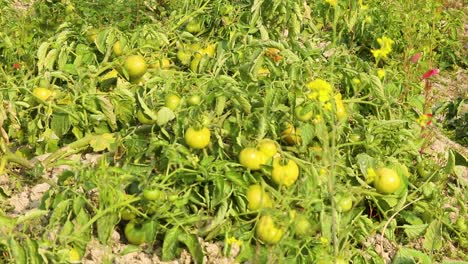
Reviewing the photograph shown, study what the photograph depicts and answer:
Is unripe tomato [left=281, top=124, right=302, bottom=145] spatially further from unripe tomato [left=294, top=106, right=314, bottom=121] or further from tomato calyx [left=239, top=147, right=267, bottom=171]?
tomato calyx [left=239, top=147, right=267, bottom=171]

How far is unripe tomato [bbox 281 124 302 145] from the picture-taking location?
3.16 meters

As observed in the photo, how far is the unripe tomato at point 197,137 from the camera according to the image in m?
2.94

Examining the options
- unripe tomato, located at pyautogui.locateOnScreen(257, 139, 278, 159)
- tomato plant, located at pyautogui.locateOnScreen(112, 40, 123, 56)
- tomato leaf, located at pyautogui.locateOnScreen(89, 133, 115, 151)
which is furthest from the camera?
tomato plant, located at pyautogui.locateOnScreen(112, 40, 123, 56)

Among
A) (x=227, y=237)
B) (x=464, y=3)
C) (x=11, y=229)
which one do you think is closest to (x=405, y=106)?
(x=227, y=237)

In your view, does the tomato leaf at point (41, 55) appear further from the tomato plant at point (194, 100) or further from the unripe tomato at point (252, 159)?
the unripe tomato at point (252, 159)

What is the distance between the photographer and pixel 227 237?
2826mm

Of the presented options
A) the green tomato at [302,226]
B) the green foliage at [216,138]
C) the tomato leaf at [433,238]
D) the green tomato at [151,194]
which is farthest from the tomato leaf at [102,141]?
the tomato leaf at [433,238]

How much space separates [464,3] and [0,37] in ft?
13.8

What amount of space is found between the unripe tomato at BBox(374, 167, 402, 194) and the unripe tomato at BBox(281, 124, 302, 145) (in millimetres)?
411

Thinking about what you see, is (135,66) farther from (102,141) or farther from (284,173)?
(284,173)

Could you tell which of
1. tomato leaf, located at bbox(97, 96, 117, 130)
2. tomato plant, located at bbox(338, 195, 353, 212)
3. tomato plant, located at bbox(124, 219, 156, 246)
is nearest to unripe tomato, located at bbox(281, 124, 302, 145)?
tomato plant, located at bbox(338, 195, 353, 212)

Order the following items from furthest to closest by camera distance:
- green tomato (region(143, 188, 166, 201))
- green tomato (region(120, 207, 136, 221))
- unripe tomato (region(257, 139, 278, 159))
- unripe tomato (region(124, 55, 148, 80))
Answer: unripe tomato (region(124, 55, 148, 80)) → unripe tomato (region(257, 139, 278, 159)) → green tomato (region(120, 207, 136, 221)) → green tomato (region(143, 188, 166, 201))

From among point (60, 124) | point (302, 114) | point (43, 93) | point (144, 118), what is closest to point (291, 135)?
point (302, 114)

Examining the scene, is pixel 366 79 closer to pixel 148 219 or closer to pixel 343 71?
pixel 343 71
